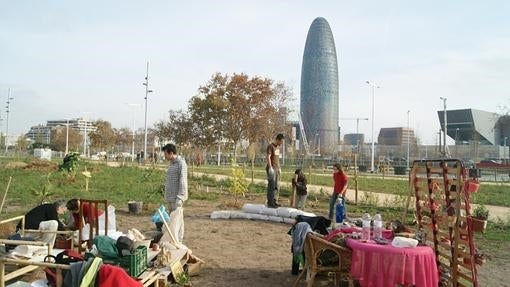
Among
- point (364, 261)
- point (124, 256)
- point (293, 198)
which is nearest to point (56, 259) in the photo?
point (124, 256)

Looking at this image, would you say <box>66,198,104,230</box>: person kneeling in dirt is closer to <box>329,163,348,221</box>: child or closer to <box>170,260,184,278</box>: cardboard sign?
<box>170,260,184,278</box>: cardboard sign

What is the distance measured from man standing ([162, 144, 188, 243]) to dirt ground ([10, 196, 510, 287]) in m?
0.77

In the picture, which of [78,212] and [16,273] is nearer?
[16,273]

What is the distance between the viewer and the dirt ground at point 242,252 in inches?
254

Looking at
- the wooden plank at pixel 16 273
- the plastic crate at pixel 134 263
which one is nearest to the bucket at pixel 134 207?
the wooden plank at pixel 16 273

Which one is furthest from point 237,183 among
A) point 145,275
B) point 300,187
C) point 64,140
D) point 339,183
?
point 64,140

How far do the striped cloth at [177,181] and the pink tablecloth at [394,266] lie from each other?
11.1 feet

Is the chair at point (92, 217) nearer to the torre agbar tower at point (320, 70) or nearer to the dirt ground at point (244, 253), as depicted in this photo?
the dirt ground at point (244, 253)

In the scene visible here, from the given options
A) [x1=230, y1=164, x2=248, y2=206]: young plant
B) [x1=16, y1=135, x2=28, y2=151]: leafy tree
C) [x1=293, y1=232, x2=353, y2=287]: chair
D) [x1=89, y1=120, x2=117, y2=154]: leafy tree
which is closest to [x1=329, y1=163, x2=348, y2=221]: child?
[x1=230, y1=164, x2=248, y2=206]: young plant

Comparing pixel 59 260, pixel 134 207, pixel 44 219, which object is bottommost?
pixel 134 207

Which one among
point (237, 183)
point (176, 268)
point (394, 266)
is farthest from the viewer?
point (237, 183)

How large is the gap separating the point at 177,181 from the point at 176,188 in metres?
0.12

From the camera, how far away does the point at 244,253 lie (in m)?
7.93

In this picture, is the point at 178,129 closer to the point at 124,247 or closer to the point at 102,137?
the point at 102,137
